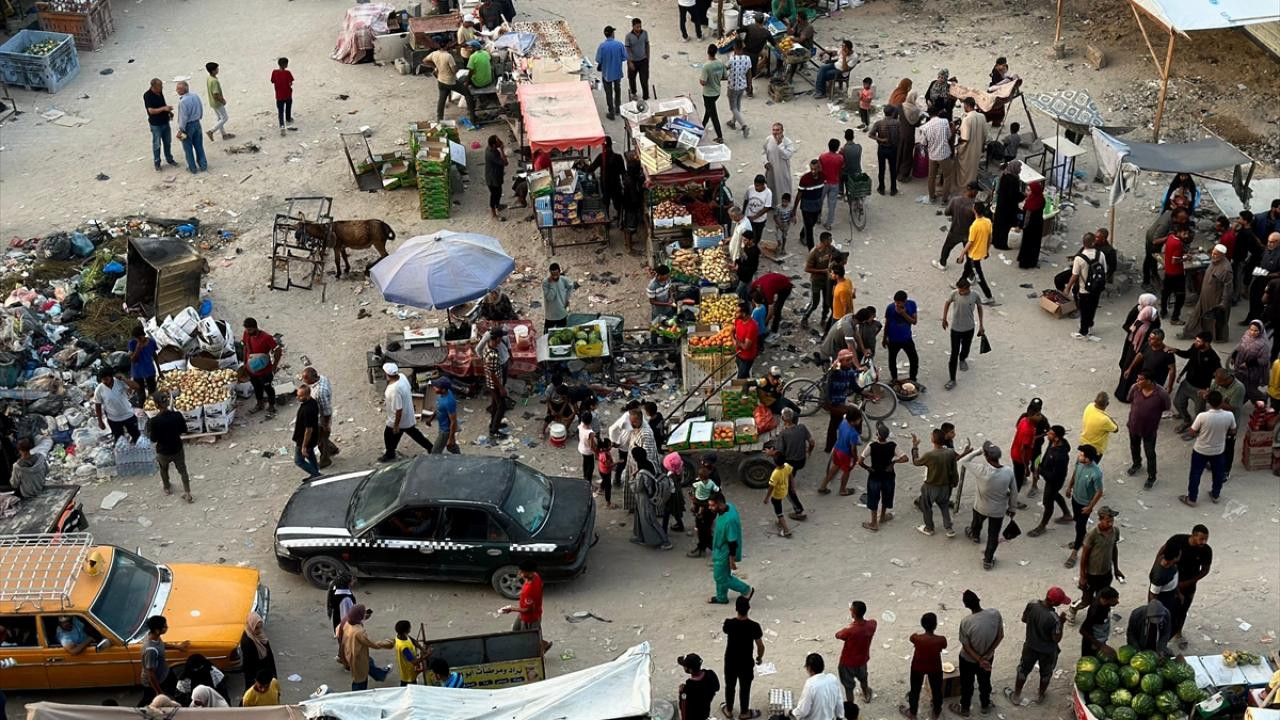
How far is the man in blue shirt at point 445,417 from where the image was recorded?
17.0 m

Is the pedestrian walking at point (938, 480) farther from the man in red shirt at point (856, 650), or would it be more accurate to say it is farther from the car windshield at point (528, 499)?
the car windshield at point (528, 499)

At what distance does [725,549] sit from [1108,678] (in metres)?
3.79

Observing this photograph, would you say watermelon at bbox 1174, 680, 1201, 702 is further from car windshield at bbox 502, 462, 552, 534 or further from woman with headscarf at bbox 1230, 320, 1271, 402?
car windshield at bbox 502, 462, 552, 534

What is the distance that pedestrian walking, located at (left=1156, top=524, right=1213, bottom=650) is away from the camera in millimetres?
14000

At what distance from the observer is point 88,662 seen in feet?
44.4

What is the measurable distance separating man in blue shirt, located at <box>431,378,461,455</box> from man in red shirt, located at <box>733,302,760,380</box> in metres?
3.53

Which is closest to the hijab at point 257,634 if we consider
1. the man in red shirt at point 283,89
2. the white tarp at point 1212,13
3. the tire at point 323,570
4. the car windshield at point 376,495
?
the tire at point 323,570

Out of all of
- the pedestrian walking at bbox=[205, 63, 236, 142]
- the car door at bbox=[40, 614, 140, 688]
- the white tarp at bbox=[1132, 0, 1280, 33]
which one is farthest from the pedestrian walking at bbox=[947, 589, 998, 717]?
the pedestrian walking at bbox=[205, 63, 236, 142]

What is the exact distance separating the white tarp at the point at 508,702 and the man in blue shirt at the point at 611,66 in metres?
14.2

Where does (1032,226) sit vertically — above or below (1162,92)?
below

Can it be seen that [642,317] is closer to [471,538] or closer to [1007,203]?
→ [1007,203]

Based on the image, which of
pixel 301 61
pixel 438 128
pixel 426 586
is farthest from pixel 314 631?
pixel 301 61

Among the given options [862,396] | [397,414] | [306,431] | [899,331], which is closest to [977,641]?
[862,396]

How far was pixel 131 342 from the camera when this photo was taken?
707 inches
